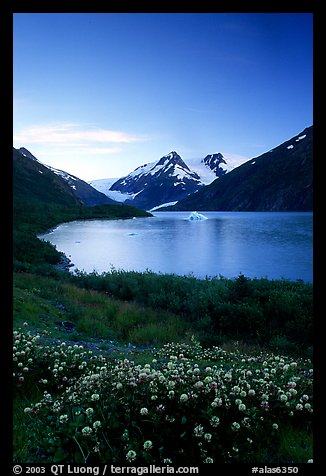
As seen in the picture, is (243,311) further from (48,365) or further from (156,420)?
(156,420)

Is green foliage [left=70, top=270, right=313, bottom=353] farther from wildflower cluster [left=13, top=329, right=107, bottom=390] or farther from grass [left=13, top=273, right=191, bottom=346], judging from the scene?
wildflower cluster [left=13, top=329, right=107, bottom=390]

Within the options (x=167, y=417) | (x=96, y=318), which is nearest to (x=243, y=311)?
(x=96, y=318)

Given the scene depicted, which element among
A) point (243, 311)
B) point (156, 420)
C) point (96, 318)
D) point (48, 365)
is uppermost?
point (156, 420)

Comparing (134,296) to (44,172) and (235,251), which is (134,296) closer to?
(235,251)

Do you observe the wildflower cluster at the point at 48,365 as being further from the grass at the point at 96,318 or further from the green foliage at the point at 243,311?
the green foliage at the point at 243,311

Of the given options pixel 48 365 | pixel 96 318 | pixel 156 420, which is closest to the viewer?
pixel 156 420

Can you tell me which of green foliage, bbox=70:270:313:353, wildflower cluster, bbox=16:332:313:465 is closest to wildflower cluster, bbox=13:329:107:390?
wildflower cluster, bbox=16:332:313:465

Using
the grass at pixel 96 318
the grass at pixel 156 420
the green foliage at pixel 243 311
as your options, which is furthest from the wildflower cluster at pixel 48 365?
the green foliage at pixel 243 311

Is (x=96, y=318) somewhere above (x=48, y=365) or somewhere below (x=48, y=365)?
below
